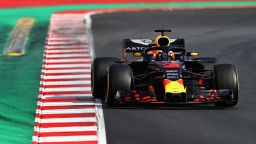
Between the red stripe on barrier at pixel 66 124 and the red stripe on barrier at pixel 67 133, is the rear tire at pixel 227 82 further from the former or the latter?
the red stripe on barrier at pixel 67 133

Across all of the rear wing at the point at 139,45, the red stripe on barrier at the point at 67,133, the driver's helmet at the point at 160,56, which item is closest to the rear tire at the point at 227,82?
the driver's helmet at the point at 160,56

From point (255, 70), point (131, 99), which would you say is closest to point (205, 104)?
point (131, 99)

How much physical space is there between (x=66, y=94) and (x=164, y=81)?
12.7ft

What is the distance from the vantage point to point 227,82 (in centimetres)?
2025

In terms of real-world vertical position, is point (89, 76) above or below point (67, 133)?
above

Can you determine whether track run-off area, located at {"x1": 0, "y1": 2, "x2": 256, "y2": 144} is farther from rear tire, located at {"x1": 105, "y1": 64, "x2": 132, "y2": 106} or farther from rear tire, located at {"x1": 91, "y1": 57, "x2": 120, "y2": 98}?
rear tire, located at {"x1": 105, "y1": 64, "x2": 132, "y2": 106}

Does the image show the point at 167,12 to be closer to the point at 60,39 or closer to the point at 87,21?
the point at 87,21

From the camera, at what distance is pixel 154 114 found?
65.1 ft

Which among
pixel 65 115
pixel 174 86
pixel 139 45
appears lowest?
pixel 65 115

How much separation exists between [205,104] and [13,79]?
23.7 ft

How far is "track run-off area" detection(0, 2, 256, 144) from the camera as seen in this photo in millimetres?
18031

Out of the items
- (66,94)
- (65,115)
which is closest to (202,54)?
(66,94)

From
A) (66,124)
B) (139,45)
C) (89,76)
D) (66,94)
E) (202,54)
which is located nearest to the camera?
(66,124)

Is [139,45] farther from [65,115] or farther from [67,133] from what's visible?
[67,133]
